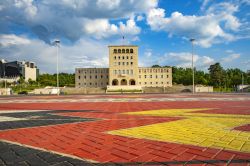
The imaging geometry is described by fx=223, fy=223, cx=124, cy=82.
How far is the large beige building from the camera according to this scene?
94.4 metres

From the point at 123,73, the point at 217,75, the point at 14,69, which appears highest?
the point at 14,69

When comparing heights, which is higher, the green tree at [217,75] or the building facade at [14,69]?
the building facade at [14,69]

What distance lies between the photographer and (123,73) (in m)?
94.9

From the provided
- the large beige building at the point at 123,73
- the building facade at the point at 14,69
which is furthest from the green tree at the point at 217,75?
the building facade at the point at 14,69

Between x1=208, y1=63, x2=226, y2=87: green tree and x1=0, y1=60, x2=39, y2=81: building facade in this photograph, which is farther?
x1=0, y1=60, x2=39, y2=81: building facade

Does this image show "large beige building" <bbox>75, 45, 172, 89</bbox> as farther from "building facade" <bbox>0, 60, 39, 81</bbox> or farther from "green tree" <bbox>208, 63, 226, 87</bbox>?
"building facade" <bbox>0, 60, 39, 81</bbox>

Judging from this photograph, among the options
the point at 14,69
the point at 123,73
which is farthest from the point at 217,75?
the point at 14,69

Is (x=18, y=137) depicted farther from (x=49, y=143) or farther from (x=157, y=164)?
(x=157, y=164)

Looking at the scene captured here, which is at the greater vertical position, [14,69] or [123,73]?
[14,69]

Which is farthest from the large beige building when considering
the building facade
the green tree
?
the building facade

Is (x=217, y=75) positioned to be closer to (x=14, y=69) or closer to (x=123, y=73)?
(x=123, y=73)

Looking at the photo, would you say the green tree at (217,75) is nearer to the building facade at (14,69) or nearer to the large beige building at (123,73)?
the large beige building at (123,73)

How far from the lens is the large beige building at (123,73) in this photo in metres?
94.4

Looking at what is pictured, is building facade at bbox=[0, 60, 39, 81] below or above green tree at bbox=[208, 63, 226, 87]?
above
